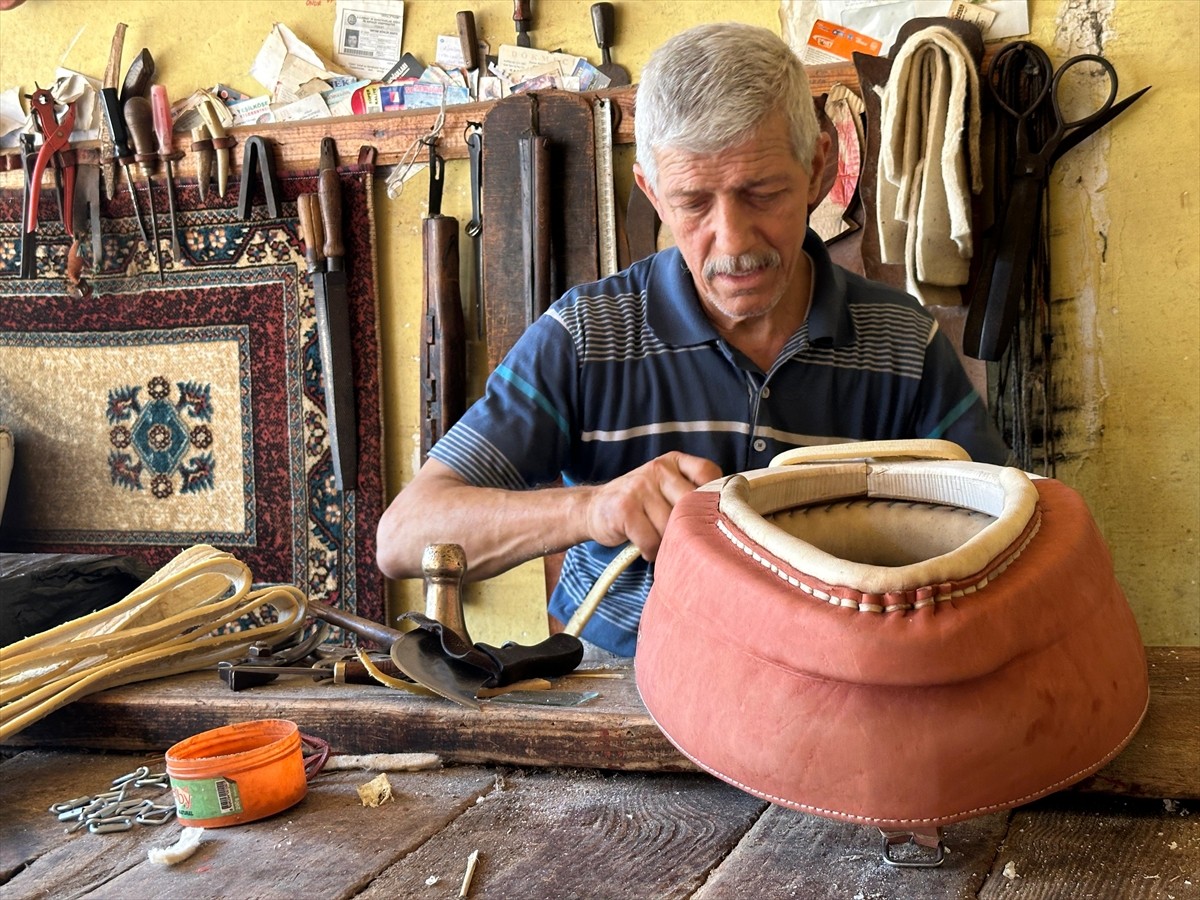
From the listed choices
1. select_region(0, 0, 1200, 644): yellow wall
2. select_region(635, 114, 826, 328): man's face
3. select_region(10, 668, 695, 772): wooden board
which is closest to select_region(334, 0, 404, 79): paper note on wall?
select_region(0, 0, 1200, 644): yellow wall

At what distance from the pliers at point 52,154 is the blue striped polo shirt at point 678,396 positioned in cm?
233

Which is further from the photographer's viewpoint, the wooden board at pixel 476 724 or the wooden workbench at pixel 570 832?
the wooden board at pixel 476 724

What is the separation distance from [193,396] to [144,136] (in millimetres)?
846

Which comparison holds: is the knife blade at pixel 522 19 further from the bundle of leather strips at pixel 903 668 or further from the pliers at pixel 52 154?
the bundle of leather strips at pixel 903 668

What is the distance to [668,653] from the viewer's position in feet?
3.11

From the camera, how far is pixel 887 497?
3.69 feet

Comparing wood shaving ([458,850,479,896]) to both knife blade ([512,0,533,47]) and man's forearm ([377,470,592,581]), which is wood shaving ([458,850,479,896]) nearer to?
man's forearm ([377,470,592,581])

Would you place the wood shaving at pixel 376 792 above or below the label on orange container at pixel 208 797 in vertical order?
below

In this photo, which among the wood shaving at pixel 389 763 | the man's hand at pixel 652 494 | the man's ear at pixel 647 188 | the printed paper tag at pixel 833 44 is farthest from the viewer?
the printed paper tag at pixel 833 44

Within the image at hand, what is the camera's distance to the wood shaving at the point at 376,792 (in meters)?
1.08

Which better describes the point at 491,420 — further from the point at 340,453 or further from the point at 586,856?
the point at 340,453

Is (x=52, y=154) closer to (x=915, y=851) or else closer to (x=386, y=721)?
(x=386, y=721)

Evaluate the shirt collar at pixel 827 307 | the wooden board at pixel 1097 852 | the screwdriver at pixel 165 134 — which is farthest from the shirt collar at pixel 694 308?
the screwdriver at pixel 165 134

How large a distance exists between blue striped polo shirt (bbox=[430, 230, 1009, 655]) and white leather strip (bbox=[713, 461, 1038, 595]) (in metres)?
0.80
